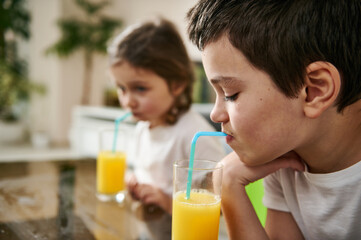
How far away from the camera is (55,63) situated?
5645mm

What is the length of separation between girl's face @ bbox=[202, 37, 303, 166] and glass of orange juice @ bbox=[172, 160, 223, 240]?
0.32 feet

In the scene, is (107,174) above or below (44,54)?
below

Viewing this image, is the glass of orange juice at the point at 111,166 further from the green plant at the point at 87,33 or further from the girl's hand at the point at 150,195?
the green plant at the point at 87,33

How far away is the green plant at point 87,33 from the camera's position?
542 centimetres

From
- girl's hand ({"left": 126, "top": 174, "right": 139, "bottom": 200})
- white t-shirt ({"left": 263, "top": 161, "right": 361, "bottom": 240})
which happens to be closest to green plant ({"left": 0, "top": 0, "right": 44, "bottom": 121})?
girl's hand ({"left": 126, "top": 174, "right": 139, "bottom": 200})

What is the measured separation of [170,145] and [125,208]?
452 millimetres

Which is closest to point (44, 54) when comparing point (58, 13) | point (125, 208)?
point (58, 13)

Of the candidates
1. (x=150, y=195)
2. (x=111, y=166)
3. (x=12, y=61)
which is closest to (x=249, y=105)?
(x=150, y=195)

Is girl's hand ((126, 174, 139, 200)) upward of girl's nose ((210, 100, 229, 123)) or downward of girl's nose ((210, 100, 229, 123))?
downward

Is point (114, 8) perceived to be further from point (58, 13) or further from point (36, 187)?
point (36, 187)

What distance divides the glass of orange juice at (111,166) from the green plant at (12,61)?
15.3 ft

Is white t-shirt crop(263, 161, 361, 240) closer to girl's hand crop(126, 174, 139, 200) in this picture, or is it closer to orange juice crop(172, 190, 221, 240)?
orange juice crop(172, 190, 221, 240)

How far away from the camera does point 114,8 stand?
616cm

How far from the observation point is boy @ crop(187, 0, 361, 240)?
1.96 feet
